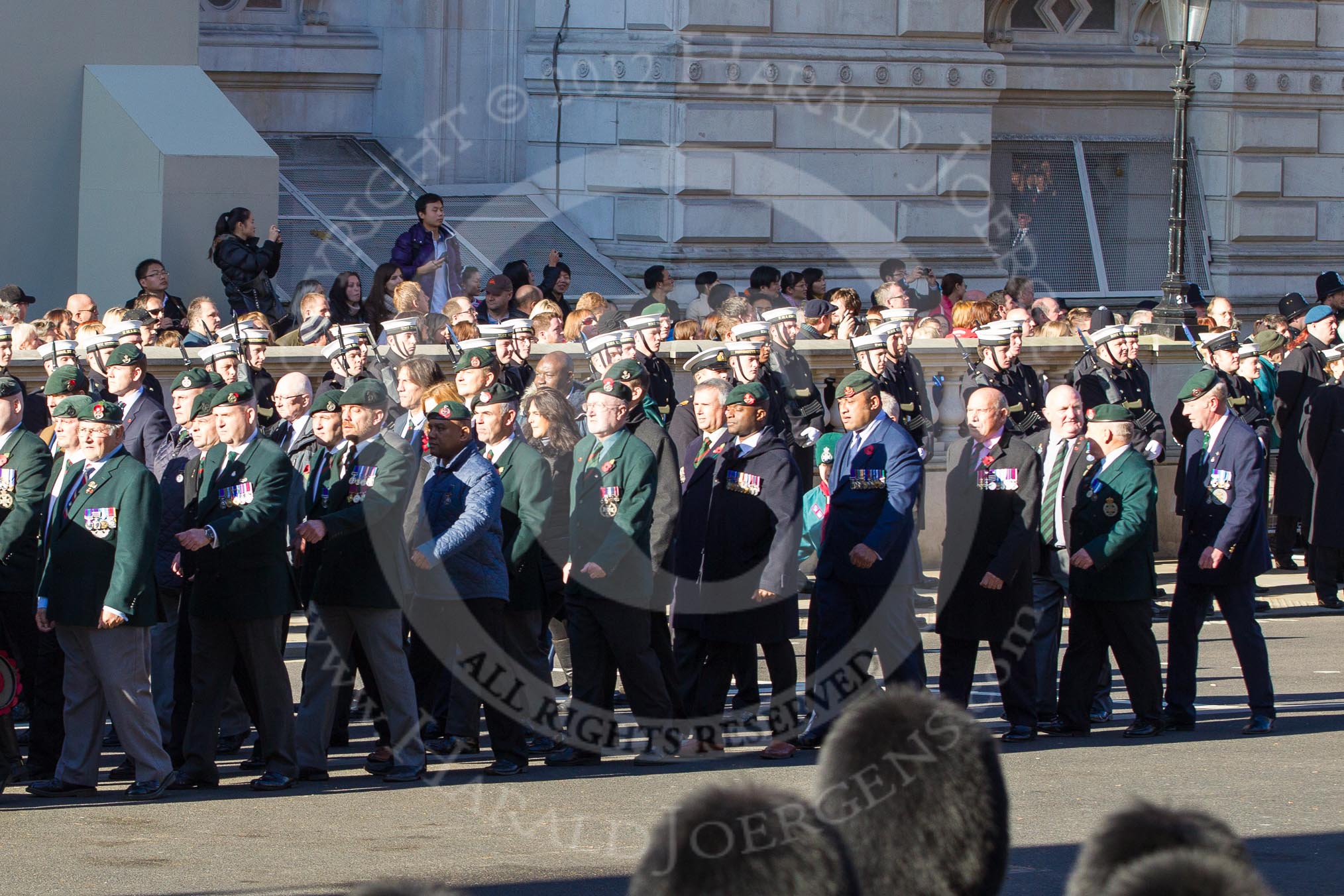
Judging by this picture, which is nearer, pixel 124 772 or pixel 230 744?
pixel 124 772

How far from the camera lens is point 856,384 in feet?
31.9

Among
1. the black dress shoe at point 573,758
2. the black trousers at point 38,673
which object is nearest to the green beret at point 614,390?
the black dress shoe at point 573,758

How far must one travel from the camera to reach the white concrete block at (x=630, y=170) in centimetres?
2081

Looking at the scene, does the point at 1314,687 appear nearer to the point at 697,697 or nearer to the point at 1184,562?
the point at 1184,562

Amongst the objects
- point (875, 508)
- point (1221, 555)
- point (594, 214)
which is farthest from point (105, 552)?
point (594, 214)

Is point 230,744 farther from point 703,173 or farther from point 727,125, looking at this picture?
point 727,125

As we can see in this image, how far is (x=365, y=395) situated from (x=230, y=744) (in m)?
2.02

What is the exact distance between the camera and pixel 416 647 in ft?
32.0

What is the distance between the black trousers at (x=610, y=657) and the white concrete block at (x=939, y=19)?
13.5m

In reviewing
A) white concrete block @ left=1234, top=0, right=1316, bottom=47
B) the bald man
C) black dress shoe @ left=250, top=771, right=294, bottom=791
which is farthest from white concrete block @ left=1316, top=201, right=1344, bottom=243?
black dress shoe @ left=250, top=771, right=294, bottom=791

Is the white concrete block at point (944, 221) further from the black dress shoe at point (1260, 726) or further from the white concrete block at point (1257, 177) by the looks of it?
the black dress shoe at point (1260, 726)

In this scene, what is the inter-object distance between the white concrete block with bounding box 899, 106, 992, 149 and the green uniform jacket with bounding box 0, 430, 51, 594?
14.1 metres

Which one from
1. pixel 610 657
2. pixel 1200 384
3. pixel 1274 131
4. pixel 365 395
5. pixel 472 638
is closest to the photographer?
pixel 365 395

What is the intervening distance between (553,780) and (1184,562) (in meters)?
3.52
